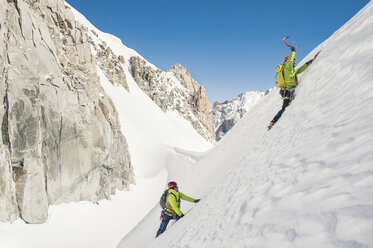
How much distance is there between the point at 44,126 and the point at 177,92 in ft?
222

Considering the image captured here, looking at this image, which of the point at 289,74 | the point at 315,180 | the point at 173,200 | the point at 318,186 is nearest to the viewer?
the point at 318,186

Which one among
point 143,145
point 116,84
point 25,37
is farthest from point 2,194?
point 116,84

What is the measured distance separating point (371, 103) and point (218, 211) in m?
3.99

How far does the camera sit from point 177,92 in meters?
81.6

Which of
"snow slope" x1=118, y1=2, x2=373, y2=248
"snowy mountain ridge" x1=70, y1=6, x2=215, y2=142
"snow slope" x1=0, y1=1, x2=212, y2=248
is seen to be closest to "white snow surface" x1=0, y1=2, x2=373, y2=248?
"snow slope" x1=118, y1=2, x2=373, y2=248

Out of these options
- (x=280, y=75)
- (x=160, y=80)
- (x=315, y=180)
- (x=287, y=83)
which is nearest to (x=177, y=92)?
(x=160, y=80)

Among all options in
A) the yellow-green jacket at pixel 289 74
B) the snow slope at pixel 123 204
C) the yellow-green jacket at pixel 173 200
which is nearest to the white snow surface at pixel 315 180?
the yellow-green jacket at pixel 289 74

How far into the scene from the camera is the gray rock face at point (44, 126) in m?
13.0

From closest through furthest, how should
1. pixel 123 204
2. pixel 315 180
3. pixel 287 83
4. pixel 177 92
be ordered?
pixel 315 180
pixel 287 83
pixel 123 204
pixel 177 92

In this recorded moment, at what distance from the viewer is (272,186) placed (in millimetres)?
4152

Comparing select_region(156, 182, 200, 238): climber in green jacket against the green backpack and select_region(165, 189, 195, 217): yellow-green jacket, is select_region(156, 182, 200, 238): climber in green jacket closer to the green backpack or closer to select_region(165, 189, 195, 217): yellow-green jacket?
select_region(165, 189, 195, 217): yellow-green jacket

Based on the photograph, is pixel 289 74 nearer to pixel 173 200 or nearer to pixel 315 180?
pixel 173 200

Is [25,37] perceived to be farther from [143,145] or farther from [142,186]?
[143,145]

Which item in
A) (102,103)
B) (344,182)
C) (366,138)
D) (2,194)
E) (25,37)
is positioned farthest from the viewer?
(102,103)
